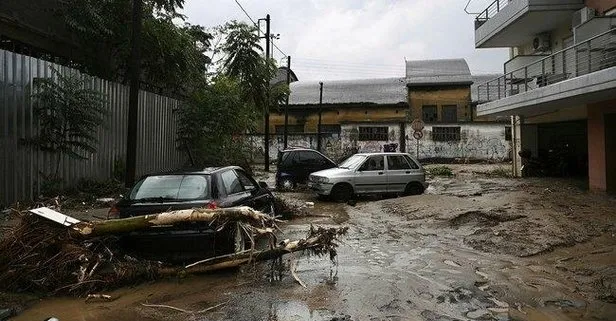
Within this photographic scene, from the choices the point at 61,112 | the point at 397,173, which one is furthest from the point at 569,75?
the point at 61,112

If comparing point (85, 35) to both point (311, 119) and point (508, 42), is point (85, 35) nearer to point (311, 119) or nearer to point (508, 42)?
point (508, 42)

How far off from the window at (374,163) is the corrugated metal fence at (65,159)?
7.04 m

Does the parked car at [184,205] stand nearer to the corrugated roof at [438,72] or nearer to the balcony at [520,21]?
the balcony at [520,21]

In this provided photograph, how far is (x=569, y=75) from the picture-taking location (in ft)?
46.0

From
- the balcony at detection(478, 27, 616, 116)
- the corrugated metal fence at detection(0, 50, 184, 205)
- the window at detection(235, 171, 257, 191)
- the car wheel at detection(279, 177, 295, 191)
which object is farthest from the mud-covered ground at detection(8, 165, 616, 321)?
the car wheel at detection(279, 177, 295, 191)

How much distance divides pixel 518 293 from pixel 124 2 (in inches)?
520

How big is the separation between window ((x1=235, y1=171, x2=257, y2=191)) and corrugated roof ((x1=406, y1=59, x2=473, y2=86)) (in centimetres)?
3716

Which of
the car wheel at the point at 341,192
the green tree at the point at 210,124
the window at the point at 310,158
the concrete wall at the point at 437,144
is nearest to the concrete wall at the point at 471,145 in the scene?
the concrete wall at the point at 437,144

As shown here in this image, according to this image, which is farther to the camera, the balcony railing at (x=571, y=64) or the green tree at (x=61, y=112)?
the balcony railing at (x=571, y=64)

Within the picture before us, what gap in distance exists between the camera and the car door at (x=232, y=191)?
7230mm

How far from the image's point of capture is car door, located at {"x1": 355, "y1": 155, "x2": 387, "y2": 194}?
15.2 meters

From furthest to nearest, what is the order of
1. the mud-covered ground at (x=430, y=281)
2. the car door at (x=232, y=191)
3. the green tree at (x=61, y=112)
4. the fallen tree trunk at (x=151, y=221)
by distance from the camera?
the green tree at (x=61, y=112)
the car door at (x=232, y=191)
the fallen tree trunk at (x=151, y=221)
the mud-covered ground at (x=430, y=281)

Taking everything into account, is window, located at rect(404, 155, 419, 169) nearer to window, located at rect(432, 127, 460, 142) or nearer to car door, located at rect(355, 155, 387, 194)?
car door, located at rect(355, 155, 387, 194)

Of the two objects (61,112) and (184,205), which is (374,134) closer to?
(61,112)
